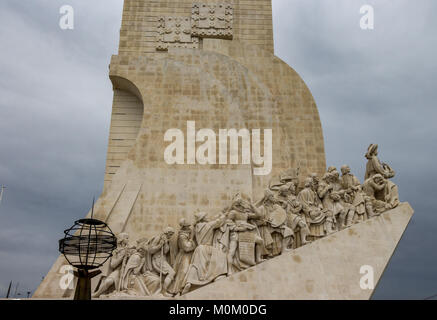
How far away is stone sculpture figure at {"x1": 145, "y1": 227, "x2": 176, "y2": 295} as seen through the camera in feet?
25.3

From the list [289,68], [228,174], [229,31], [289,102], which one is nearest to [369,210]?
[228,174]

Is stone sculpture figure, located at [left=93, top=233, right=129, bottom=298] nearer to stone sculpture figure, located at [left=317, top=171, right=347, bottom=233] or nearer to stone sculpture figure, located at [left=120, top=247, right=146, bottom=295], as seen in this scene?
stone sculpture figure, located at [left=120, top=247, right=146, bottom=295]

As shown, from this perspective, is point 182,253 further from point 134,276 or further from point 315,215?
point 315,215

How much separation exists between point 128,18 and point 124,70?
2.46 m

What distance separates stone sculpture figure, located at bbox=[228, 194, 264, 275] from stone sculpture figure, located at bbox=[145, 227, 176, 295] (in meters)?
1.14

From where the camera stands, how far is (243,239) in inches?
310

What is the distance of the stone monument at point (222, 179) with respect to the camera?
752 centimetres

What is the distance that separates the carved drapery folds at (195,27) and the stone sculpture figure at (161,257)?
5959 millimetres

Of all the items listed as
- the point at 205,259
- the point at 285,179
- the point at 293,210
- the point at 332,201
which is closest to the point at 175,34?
the point at 285,179

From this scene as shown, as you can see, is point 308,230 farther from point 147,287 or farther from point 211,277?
point 147,287

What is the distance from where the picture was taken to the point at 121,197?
29.3 feet

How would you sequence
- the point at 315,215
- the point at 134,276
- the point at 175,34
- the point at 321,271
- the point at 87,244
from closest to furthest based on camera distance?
the point at 87,244, the point at 321,271, the point at 134,276, the point at 315,215, the point at 175,34

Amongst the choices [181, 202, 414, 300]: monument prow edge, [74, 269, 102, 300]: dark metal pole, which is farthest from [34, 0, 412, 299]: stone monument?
[74, 269, 102, 300]: dark metal pole

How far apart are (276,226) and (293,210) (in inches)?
22.9
